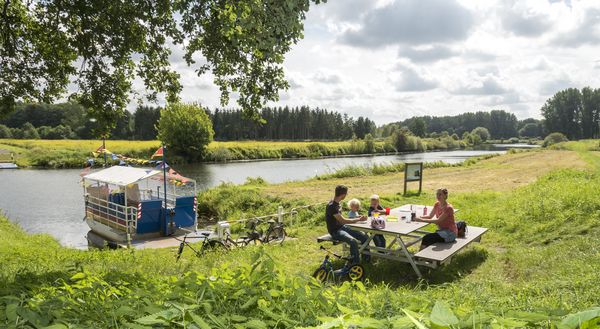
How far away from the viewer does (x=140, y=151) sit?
189 feet

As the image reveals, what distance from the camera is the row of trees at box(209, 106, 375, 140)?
106062mm

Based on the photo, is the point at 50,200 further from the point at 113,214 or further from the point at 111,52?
the point at 111,52

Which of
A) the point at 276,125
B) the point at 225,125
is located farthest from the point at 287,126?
the point at 225,125

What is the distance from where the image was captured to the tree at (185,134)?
54.8 metres

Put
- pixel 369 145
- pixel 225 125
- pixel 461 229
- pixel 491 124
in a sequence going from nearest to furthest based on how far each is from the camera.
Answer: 1. pixel 461 229
2. pixel 369 145
3. pixel 225 125
4. pixel 491 124

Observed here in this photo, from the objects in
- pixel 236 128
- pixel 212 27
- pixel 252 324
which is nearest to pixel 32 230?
pixel 212 27

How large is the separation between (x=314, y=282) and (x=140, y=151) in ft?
196

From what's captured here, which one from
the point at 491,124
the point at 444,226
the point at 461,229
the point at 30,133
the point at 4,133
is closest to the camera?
the point at 444,226

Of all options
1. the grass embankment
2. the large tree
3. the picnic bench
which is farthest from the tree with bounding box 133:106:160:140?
the picnic bench

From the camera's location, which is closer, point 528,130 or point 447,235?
point 447,235

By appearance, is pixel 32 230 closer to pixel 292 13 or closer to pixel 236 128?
pixel 292 13

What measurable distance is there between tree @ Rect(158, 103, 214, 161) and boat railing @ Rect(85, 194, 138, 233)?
3779 centimetres

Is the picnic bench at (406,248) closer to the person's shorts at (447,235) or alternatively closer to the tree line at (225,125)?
the person's shorts at (447,235)

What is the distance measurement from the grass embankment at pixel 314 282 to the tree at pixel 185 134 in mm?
35208
